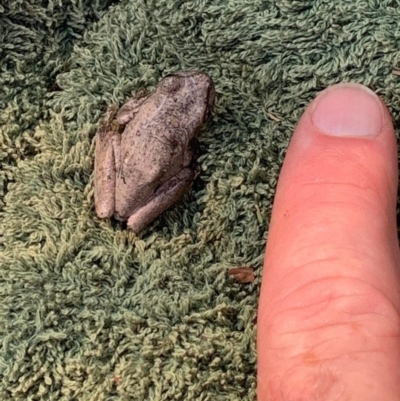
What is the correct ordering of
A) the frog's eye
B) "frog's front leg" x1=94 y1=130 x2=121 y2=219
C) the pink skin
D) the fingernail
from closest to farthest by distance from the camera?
1. the pink skin
2. the fingernail
3. "frog's front leg" x1=94 y1=130 x2=121 y2=219
4. the frog's eye

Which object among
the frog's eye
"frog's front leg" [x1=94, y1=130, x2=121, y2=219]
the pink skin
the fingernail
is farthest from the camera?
the frog's eye

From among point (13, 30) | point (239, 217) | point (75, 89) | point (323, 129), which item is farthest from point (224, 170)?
point (13, 30)

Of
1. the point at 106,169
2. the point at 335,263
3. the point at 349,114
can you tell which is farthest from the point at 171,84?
the point at 335,263

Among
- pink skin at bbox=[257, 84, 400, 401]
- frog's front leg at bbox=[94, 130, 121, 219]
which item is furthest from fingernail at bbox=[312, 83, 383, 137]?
frog's front leg at bbox=[94, 130, 121, 219]

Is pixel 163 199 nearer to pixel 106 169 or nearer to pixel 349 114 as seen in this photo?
pixel 106 169

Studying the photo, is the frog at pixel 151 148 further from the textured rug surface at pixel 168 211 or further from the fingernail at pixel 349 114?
the fingernail at pixel 349 114

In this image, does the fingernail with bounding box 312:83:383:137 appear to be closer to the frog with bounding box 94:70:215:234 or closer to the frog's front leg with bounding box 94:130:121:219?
the frog with bounding box 94:70:215:234

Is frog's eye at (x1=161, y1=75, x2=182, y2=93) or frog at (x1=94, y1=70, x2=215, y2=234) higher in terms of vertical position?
frog's eye at (x1=161, y1=75, x2=182, y2=93)
